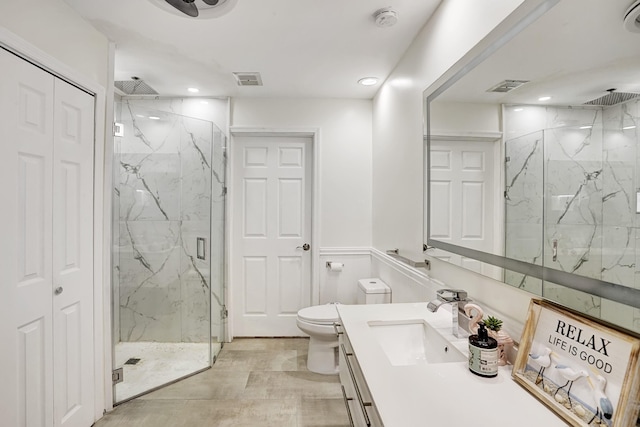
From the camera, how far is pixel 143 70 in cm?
251

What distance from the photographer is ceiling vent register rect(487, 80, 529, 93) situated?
1069mm

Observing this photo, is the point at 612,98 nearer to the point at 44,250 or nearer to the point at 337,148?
the point at 44,250

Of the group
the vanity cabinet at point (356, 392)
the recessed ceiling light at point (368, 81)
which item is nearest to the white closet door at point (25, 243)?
the vanity cabinet at point (356, 392)

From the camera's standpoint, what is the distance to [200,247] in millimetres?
2729

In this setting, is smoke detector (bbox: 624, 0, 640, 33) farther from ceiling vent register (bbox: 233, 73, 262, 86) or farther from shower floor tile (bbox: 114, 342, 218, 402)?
shower floor tile (bbox: 114, 342, 218, 402)

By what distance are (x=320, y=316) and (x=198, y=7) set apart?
2136 millimetres

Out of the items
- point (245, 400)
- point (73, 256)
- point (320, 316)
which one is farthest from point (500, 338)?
point (73, 256)

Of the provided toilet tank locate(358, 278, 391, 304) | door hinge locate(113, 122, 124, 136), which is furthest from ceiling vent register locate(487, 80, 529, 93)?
door hinge locate(113, 122, 124, 136)

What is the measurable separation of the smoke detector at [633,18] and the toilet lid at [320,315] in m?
2.17

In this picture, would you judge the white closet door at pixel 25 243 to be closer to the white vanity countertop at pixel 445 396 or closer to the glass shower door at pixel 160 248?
the glass shower door at pixel 160 248

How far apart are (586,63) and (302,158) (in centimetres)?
258

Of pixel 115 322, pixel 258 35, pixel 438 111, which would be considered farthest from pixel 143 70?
pixel 438 111

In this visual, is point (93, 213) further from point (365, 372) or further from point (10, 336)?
point (365, 372)

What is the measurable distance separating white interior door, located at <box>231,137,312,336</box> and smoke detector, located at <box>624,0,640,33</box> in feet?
8.74
